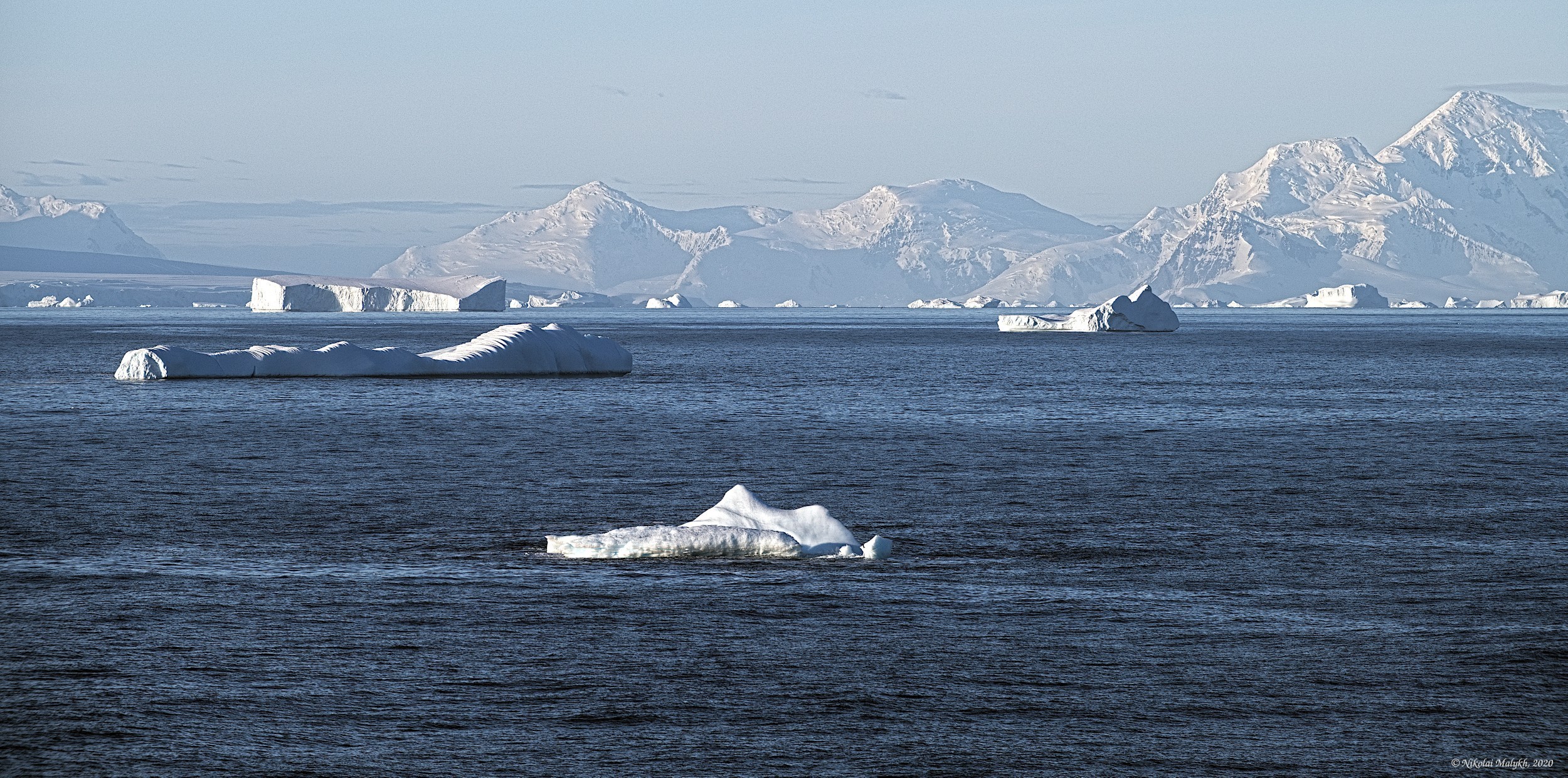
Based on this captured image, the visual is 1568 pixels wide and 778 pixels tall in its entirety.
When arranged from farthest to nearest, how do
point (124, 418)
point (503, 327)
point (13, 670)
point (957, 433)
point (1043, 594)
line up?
point (503, 327)
point (124, 418)
point (957, 433)
point (1043, 594)
point (13, 670)

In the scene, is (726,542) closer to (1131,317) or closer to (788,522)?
(788,522)

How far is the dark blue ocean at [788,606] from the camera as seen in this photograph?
11.3 meters

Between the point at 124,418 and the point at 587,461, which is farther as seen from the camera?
the point at 124,418

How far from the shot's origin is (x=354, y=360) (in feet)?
183

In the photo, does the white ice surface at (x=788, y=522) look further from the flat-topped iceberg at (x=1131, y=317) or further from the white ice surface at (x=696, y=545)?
the flat-topped iceberg at (x=1131, y=317)

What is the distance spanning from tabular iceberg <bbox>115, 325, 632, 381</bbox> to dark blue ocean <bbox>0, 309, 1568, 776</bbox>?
17.1 meters

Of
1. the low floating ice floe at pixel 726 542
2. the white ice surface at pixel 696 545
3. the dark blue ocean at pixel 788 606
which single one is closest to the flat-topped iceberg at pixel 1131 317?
the dark blue ocean at pixel 788 606

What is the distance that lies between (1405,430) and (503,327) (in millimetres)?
32245

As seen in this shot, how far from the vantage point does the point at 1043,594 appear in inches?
646

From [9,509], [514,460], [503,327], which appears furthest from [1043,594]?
[503,327]

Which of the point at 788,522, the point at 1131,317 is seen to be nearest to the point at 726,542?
the point at 788,522

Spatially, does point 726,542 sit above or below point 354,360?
below

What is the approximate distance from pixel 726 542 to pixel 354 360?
130 ft

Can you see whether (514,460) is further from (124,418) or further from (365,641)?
(365,641)
